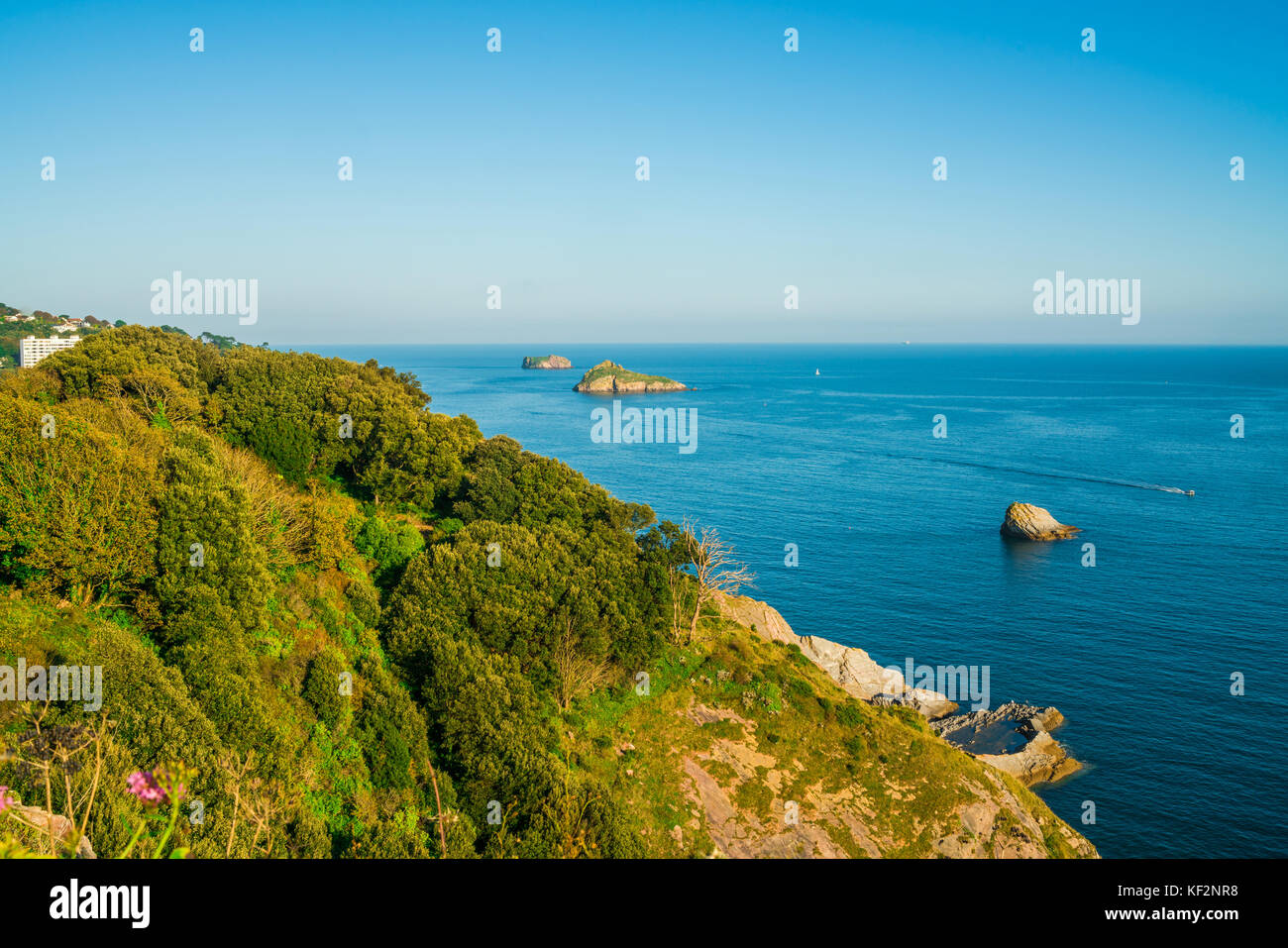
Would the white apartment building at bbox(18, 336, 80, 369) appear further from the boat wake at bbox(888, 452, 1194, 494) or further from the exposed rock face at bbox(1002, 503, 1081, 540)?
the boat wake at bbox(888, 452, 1194, 494)

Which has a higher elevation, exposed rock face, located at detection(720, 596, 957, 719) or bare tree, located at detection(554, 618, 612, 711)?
bare tree, located at detection(554, 618, 612, 711)

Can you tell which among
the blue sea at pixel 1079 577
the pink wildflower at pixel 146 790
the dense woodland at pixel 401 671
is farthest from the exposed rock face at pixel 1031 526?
the pink wildflower at pixel 146 790

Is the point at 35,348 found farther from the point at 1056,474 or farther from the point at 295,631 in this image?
the point at 1056,474

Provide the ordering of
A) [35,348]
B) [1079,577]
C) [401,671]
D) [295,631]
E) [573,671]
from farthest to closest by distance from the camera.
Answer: [35,348]
[1079,577]
[573,671]
[401,671]
[295,631]

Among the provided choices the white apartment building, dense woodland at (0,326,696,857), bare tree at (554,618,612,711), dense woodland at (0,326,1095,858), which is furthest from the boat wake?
the white apartment building

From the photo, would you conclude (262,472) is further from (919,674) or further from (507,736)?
(919,674)

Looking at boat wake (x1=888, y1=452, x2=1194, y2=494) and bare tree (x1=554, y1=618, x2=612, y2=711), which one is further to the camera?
boat wake (x1=888, y1=452, x2=1194, y2=494)

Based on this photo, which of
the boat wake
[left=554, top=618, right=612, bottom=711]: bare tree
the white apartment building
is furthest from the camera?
the white apartment building

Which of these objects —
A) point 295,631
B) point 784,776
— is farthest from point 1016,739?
point 295,631
